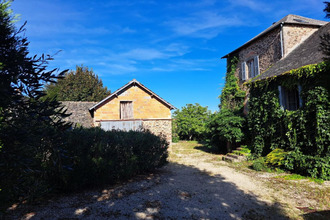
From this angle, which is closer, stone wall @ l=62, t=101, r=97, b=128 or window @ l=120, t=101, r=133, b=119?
stone wall @ l=62, t=101, r=97, b=128

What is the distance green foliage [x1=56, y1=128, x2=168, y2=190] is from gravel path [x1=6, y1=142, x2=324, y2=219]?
0.40m

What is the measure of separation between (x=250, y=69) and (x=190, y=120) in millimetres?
10859

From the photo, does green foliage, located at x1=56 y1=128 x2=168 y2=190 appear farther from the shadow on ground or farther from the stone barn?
the stone barn

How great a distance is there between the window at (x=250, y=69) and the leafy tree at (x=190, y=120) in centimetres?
1034

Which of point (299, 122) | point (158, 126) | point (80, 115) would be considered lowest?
point (158, 126)

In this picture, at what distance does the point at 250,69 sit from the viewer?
46.1ft

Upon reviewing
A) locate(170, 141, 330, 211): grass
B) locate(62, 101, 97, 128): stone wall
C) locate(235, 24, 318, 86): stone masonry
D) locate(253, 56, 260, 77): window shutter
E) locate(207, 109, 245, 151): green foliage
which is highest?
locate(235, 24, 318, 86): stone masonry

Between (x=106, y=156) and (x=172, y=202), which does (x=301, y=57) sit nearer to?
(x=172, y=202)

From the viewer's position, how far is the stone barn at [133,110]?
53.7ft

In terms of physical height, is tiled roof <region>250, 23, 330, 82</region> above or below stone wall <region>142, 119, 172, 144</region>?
above

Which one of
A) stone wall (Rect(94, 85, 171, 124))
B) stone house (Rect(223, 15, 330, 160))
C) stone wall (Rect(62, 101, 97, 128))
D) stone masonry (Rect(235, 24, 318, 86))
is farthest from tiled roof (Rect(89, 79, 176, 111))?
stone masonry (Rect(235, 24, 318, 86))

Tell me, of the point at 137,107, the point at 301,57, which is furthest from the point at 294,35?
the point at 137,107

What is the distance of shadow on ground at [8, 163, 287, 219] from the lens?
15.2 feet

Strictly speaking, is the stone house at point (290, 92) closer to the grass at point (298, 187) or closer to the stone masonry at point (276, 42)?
the stone masonry at point (276, 42)
